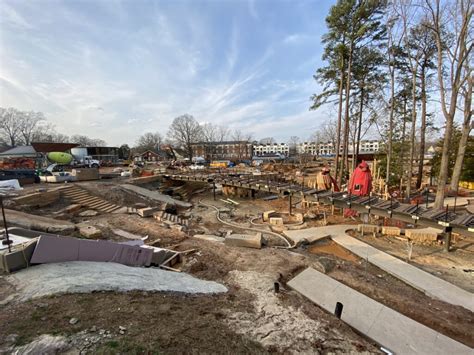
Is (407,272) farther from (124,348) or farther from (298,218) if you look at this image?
(124,348)

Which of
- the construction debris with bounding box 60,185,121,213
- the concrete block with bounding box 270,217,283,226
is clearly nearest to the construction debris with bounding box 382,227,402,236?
the concrete block with bounding box 270,217,283,226

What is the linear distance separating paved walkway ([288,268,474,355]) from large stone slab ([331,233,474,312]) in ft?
8.17

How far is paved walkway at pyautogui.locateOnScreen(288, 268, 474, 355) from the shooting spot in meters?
4.02

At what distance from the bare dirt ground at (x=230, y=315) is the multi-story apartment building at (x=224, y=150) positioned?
62.7 m

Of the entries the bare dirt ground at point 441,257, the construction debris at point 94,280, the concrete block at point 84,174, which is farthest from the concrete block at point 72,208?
the bare dirt ground at point 441,257

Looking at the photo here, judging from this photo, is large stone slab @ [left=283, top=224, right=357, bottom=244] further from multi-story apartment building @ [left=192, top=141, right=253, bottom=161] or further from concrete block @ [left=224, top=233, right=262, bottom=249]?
multi-story apartment building @ [left=192, top=141, right=253, bottom=161]

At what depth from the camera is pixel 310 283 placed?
5898 millimetres

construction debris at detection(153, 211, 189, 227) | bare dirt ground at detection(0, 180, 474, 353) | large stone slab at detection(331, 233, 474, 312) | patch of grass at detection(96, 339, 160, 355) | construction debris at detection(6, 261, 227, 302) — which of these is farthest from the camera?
construction debris at detection(153, 211, 189, 227)

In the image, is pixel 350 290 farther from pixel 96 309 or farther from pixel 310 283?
pixel 96 309

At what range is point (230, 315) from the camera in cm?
429

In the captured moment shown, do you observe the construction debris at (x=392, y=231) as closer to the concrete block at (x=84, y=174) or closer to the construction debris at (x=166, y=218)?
the construction debris at (x=166, y=218)

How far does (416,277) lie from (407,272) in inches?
12.3

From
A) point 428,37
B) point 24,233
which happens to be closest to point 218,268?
point 24,233

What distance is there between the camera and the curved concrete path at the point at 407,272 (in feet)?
19.9
